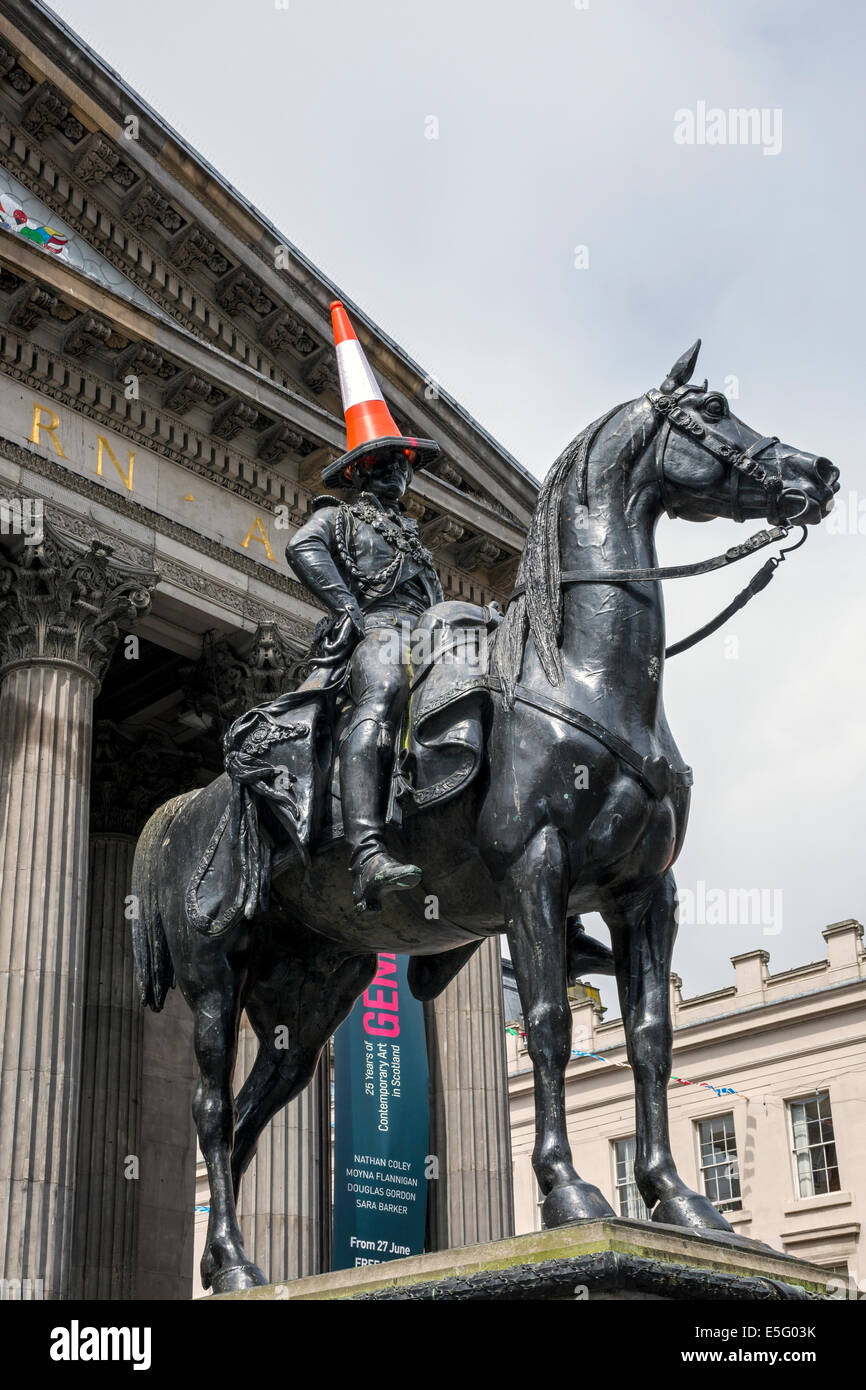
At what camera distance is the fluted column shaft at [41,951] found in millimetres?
14992

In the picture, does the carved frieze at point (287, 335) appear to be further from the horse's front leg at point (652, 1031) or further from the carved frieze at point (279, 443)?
the horse's front leg at point (652, 1031)

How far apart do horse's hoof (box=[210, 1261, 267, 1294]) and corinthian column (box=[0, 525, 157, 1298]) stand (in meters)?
8.63

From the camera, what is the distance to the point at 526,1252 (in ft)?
17.5

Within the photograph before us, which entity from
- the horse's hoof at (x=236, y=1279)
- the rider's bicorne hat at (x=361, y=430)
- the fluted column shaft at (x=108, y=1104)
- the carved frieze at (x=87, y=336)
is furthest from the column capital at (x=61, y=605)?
the horse's hoof at (x=236, y=1279)

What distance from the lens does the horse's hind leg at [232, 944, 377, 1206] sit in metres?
7.71

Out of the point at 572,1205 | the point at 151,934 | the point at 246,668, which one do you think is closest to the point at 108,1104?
the point at 246,668

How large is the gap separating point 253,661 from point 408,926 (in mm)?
13740

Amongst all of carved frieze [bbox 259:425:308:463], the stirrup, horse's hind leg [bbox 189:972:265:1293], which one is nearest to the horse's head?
the stirrup

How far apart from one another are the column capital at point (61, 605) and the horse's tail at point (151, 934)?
32.6 feet
